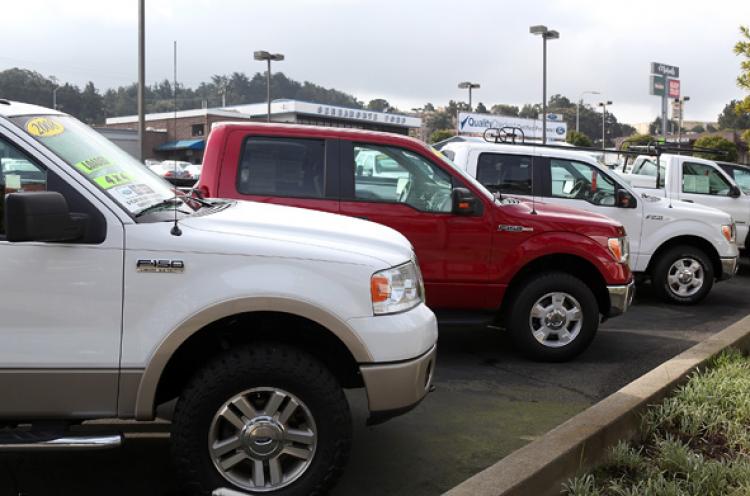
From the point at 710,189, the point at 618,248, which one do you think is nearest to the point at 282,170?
the point at 618,248

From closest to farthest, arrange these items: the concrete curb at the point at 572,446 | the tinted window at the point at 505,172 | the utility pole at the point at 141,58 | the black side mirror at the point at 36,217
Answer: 1. the black side mirror at the point at 36,217
2. the concrete curb at the point at 572,446
3. the tinted window at the point at 505,172
4. the utility pole at the point at 141,58

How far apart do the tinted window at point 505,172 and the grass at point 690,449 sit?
4.37 metres

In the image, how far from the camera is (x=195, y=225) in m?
3.63

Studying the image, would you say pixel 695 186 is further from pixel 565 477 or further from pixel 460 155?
pixel 565 477

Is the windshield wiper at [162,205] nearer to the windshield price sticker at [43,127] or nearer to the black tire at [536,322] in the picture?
the windshield price sticker at [43,127]

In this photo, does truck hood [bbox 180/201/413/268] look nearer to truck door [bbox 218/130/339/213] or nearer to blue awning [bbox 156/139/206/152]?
truck door [bbox 218/130/339/213]

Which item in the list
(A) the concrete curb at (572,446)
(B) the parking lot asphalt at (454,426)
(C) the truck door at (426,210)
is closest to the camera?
(A) the concrete curb at (572,446)

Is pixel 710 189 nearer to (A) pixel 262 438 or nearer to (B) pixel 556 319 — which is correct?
(B) pixel 556 319

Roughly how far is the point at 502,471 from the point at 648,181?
9967 mm

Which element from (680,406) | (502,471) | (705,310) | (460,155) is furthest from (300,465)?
(705,310)

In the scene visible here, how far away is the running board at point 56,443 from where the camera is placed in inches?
131

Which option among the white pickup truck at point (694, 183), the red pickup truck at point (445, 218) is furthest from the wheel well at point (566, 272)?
the white pickup truck at point (694, 183)

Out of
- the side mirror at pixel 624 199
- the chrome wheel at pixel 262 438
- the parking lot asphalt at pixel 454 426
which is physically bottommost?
the parking lot asphalt at pixel 454 426

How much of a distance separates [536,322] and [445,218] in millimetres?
1215
